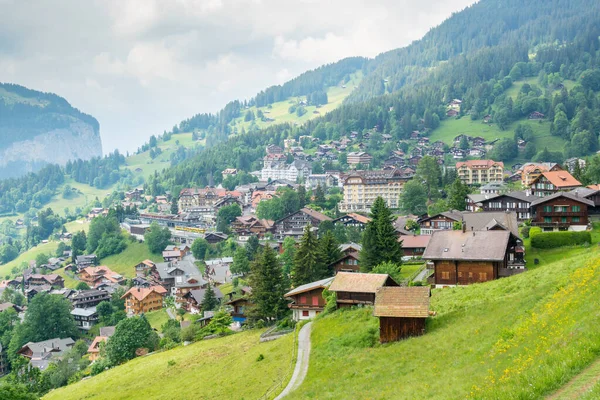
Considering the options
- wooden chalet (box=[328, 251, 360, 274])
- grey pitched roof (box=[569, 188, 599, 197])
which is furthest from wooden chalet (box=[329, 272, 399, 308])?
grey pitched roof (box=[569, 188, 599, 197])

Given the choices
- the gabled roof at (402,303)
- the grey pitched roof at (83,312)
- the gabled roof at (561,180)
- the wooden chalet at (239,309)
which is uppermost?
the gabled roof at (561,180)

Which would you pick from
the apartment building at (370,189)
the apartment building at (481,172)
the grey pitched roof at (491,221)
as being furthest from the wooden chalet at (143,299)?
the apartment building at (481,172)

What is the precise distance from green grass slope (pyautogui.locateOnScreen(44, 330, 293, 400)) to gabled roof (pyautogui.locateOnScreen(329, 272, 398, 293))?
5776mm

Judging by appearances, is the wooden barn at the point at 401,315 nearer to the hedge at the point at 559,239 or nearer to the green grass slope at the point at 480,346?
the green grass slope at the point at 480,346

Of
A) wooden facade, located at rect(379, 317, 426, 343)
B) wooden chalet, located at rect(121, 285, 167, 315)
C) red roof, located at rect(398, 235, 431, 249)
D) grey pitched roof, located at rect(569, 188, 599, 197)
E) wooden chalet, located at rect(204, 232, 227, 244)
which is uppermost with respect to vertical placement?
grey pitched roof, located at rect(569, 188, 599, 197)

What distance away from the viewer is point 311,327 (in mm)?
41781

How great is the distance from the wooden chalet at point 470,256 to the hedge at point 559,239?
5.96 m

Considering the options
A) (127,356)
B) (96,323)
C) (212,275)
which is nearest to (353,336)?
(127,356)

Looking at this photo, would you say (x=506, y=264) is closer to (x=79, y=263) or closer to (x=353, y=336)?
(x=353, y=336)

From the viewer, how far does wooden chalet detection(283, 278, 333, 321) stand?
5006cm

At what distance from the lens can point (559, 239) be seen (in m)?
52.2

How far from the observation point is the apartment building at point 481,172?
127125 mm

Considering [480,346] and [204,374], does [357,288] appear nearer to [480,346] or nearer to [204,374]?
[204,374]

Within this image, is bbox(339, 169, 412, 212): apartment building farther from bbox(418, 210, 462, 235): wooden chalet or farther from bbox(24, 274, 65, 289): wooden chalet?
bbox(24, 274, 65, 289): wooden chalet
